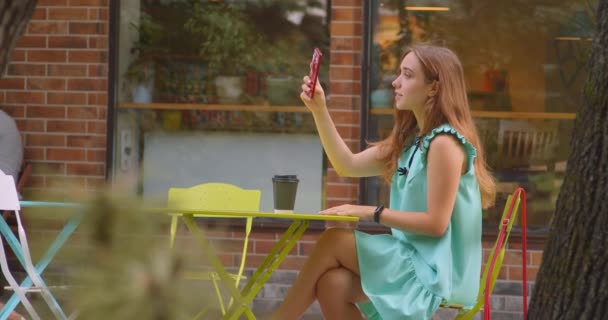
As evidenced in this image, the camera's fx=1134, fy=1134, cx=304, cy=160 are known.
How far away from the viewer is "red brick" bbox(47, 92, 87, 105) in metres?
7.08

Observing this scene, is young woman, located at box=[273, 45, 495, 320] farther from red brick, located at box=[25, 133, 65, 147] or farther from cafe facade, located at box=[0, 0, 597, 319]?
red brick, located at box=[25, 133, 65, 147]

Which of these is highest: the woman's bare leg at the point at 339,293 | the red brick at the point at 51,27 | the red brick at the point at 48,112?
the red brick at the point at 51,27

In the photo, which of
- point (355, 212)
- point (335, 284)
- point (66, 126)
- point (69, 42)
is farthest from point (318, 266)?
point (69, 42)

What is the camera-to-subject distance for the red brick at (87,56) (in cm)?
→ 707

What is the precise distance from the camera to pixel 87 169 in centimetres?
708

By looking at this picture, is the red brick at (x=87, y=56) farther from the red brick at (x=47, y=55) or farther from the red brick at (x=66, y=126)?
the red brick at (x=66, y=126)

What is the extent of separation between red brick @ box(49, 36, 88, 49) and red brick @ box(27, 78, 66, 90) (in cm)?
21

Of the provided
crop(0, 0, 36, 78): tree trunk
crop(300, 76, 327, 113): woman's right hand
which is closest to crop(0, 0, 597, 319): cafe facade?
crop(300, 76, 327, 113): woman's right hand

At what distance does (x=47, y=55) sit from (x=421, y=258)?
381 centimetres

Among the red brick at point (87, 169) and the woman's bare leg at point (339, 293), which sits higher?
the red brick at point (87, 169)

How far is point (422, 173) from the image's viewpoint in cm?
406

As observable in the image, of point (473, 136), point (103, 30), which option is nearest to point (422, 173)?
point (473, 136)

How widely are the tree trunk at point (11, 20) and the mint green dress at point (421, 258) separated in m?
2.30

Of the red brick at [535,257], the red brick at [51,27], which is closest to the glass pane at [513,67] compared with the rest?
the red brick at [535,257]
